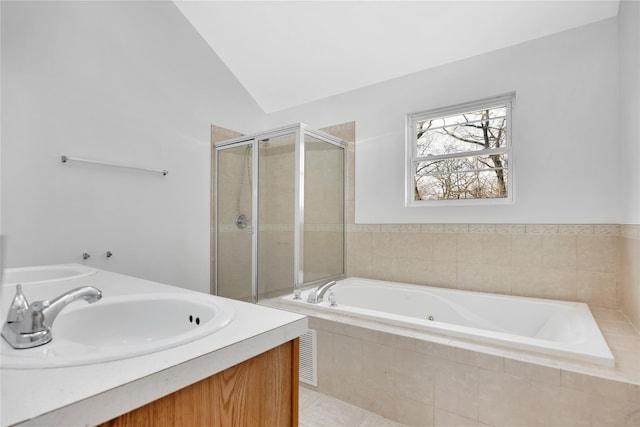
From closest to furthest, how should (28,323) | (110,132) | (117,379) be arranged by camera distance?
(117,379) < (28,323) < (110,132)

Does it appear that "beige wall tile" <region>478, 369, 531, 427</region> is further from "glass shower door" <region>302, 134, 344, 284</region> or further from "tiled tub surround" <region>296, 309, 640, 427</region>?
"glass shower door" <region>302, 134, 344, 284</region>

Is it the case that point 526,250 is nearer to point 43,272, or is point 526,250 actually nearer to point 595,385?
point 595,385

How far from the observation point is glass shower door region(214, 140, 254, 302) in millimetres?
2924

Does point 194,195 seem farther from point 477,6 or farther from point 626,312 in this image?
point 626,312

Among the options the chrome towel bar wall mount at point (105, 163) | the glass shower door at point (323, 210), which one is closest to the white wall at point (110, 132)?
the chrome towel bar wall mount at point (105, 163)

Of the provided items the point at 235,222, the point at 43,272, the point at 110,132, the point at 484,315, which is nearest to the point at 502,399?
the point at 484,315

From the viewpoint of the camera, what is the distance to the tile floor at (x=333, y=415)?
1.62 meters

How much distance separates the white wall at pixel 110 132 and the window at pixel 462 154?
6.24 ft

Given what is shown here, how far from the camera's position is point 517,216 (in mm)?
2281

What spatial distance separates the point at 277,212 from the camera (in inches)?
109

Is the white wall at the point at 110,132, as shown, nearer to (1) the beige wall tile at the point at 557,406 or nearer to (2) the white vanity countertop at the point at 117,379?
(2) the white vanity countertop at the point at 117,379

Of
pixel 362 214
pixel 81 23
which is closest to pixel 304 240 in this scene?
pixel 362 214


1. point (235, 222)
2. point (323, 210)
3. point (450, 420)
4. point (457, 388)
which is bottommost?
point (450, 420)

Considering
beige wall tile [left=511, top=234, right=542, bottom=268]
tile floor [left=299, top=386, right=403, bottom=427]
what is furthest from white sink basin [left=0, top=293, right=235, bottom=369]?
beige wall tile [left=511, top=234, right=542, bottom=268]
